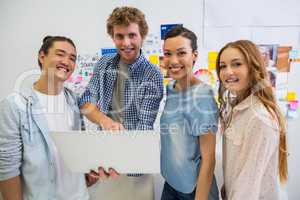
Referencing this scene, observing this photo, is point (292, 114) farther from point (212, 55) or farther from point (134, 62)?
point (134, 62)

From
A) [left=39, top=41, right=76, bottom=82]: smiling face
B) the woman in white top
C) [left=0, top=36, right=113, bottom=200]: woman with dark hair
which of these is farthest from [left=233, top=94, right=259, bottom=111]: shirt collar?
[left=39, top=41, right=76, bottom=82]: smiling face

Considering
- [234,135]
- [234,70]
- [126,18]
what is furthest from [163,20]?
[234,135]

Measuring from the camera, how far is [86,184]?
1.06 meters

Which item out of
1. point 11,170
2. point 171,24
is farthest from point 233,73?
point 11,170

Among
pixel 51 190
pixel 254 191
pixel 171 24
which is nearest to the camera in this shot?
pixel 254 191

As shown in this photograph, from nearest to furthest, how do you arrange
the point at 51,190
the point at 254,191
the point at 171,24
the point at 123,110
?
the point at 254,191, the point at 51,190, the point at 123,110, the point at 171,24

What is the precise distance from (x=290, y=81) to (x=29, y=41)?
67.7 inches

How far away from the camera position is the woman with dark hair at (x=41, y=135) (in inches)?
32.4

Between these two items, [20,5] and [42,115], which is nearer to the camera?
[42,115]

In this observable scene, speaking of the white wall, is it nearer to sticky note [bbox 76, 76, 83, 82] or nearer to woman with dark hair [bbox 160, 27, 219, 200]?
sticky note [bbox 76, 76, 83, 82]

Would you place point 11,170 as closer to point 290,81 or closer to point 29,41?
point 29,41

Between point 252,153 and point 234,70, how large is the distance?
298mm

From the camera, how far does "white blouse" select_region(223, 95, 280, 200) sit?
2.53ft

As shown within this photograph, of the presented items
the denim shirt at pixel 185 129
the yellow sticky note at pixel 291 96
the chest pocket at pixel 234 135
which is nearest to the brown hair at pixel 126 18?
the denim shirt at pixel 185 129
